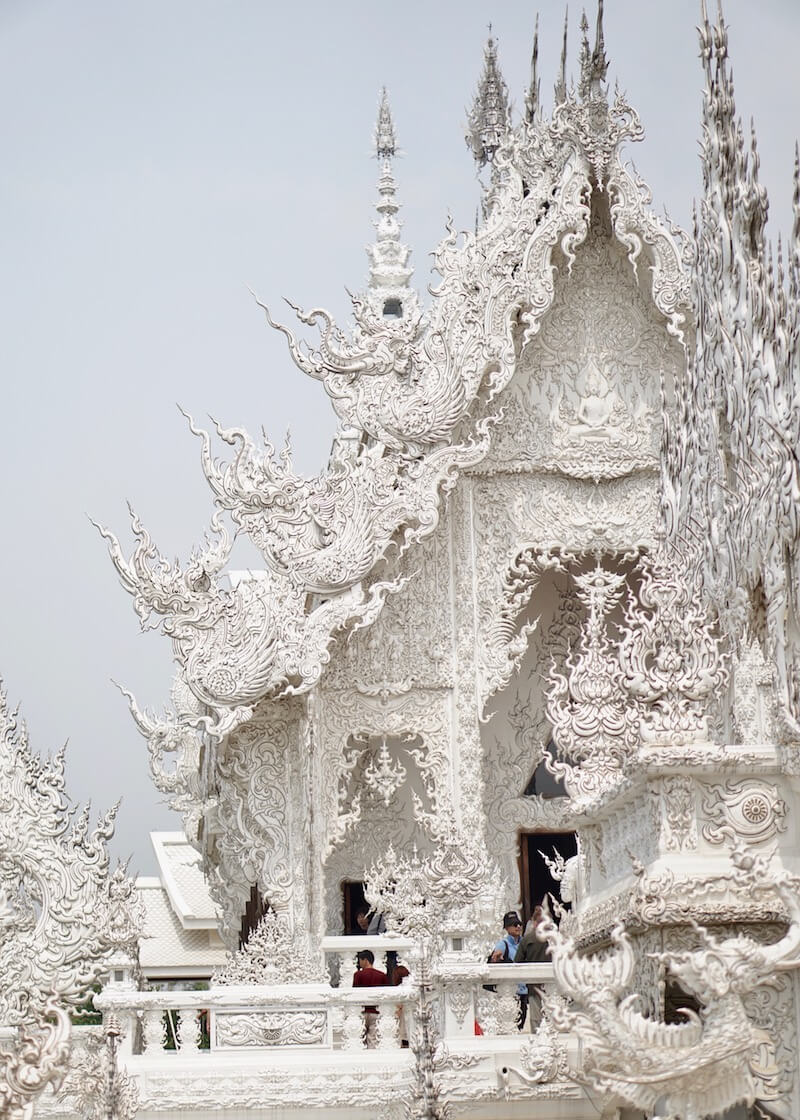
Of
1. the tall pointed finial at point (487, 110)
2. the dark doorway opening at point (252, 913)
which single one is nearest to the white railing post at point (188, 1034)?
the dark doorway opening at point (252, 913)

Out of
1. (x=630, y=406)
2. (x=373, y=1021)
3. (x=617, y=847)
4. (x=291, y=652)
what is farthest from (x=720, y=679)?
(x=630, y=406)

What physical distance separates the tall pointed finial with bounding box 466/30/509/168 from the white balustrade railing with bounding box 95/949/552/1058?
28.5 feet

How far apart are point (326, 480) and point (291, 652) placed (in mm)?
1231

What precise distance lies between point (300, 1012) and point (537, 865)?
425cm

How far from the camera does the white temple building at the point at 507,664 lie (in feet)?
31.0

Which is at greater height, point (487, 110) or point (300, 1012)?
point (487, 110)

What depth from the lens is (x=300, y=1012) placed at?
11562 mm

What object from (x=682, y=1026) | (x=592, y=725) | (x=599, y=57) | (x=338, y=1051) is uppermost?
(x=599, y=57)

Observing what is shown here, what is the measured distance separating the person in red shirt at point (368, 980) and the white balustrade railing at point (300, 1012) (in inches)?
2.7

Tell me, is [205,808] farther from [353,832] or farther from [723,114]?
[723,114]

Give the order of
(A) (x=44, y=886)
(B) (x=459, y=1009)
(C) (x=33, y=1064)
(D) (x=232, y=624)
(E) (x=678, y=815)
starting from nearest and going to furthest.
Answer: (C) (x=33, y=1064) → (E) (x=678, y=815) → (B) (x=459, y=1009) → (A) (x=44, y=886) → (D) (x=232, y=624)

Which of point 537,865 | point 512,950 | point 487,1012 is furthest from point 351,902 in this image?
point 487,1012

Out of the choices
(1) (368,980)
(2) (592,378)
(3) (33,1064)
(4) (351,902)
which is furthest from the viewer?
(4) (351,902)

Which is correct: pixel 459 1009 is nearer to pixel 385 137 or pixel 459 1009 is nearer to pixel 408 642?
pixel 408 642
